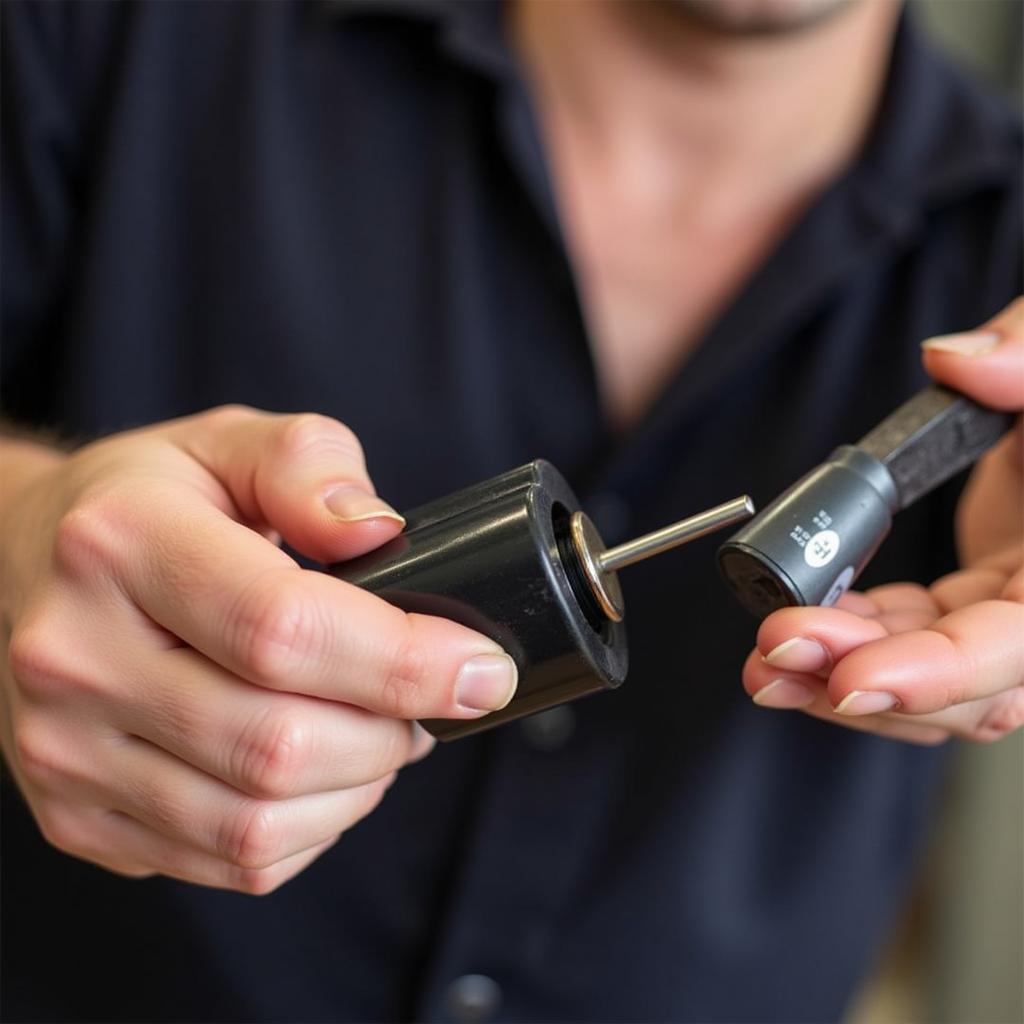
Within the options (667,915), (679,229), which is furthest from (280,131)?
(667,915)

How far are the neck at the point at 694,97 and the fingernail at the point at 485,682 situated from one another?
0.64 m

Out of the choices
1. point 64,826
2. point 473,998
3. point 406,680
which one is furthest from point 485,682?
point 473,998

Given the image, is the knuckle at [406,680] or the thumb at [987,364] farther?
the thumb at [987,364]

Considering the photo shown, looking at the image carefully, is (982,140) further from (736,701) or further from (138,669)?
(138,669)

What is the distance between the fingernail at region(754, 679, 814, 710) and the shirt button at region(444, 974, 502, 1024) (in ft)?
1.58

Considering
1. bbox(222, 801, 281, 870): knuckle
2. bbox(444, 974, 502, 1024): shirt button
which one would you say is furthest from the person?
bbox(222, 801, 281, 870): knuckle

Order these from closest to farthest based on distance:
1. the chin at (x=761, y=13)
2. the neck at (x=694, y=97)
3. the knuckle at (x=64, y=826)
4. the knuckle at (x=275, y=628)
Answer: the knuckle at (x=275, y=628), the knuckle at (x=64, y=826), the chin at (x=761, y=13), the neck at (x=694, y=97)

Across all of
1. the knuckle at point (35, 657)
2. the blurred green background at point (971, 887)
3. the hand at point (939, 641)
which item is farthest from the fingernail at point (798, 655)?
the blurred green background at point (971, 887)

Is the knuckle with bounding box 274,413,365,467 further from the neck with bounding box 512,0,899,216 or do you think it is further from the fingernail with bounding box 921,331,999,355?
the neck with bounding box 512,0,899,216

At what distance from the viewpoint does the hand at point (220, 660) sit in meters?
0.50

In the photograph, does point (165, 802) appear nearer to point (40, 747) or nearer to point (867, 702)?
point (40, 747)

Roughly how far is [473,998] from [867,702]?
1.81 feet

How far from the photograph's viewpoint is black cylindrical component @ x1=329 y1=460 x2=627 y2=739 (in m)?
0.51

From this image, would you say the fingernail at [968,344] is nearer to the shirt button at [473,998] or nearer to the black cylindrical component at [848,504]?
the black cylindrical component at [848,504]
